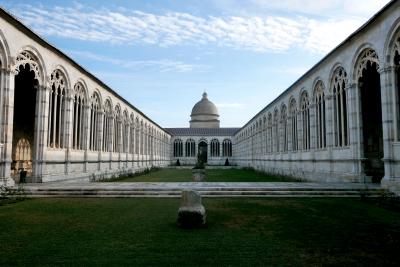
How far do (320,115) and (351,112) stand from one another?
15.9ft

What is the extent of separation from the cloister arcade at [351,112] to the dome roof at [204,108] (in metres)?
53.1

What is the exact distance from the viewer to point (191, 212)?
832 cm

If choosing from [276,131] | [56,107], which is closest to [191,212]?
[56,107]

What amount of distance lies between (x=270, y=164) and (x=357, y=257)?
3078 cm

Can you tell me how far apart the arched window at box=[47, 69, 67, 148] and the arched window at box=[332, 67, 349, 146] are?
52.2 ft

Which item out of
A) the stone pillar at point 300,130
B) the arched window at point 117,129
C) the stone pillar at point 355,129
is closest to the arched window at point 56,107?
the arched window at point 117,129

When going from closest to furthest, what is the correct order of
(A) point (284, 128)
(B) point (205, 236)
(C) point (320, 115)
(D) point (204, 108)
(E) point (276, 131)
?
(B) point (205, 236) < (C) point (320, 115) < (A) point (284, 128) < (E) point (276, 131) < (D) point (204, 108)

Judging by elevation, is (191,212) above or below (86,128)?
below

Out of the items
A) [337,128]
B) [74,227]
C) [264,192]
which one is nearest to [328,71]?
[337,128]

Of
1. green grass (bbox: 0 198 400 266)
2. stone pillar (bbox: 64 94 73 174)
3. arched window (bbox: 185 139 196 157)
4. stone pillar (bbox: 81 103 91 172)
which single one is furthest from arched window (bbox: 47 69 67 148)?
arched window (bbox: 185 139 196 157)

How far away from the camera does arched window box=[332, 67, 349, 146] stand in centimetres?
1912

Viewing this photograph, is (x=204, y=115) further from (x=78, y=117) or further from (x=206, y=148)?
(x=78, y=117)

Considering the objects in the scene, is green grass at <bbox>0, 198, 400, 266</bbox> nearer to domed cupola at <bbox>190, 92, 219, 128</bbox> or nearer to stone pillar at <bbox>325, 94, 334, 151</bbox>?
stone pillar at <bbox>325, 94, 334, 151</bbox>

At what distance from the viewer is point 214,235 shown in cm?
762
